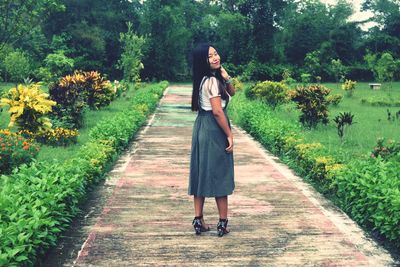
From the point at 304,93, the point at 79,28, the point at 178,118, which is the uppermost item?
the point at 79,28

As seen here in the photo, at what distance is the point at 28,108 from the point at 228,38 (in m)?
42.9

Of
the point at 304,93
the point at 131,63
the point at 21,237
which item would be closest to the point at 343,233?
the point at 21,237

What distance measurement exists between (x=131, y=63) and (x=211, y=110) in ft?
93.0

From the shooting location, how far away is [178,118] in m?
17.7

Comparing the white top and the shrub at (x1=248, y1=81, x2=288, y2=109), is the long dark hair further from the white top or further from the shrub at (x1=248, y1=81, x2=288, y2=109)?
the shrub at (x1=248, y1=81, x2=288, y2=109)

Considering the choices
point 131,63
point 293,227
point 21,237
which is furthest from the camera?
point 131,63

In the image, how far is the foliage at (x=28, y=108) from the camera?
34.7 ft

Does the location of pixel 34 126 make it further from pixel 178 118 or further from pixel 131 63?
pixel 131 63

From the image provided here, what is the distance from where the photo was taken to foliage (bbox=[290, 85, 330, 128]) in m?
14.3

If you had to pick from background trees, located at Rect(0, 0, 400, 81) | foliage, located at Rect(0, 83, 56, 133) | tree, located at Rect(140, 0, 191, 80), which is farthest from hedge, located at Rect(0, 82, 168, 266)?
tree, located at Rect(140, 0, 191, 80)

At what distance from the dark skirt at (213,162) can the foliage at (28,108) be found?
20.6 ft

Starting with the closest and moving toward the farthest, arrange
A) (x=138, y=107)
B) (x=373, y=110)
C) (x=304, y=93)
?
(x=304, y=93) → (x=138, y=107) → (x=373, y=110)

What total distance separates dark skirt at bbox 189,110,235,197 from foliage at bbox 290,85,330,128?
9594 mm

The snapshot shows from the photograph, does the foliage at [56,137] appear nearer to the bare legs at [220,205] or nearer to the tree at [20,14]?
the bare legs at [220,205]
